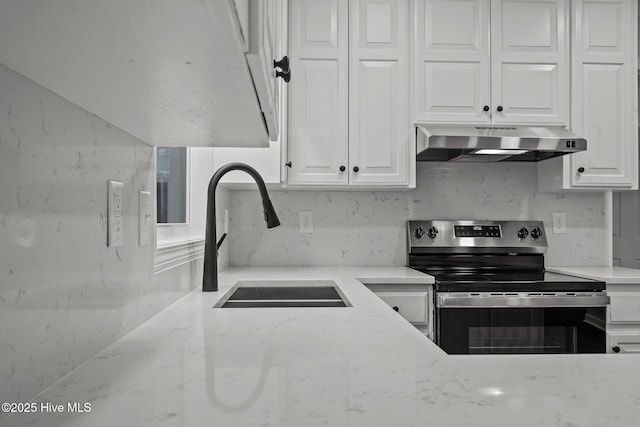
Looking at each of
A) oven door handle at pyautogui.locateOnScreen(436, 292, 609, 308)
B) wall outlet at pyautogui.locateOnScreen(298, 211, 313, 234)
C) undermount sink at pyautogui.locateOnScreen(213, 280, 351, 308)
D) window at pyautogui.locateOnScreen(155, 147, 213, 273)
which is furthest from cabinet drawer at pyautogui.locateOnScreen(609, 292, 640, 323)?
window at pyautogui.locateOnScreen(155, 147, 213, 273)

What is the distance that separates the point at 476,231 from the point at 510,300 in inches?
25.6

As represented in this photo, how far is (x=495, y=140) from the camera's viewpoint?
7.60ft

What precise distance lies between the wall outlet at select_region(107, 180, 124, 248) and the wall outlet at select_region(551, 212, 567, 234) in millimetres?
2621

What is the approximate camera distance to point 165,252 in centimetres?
132

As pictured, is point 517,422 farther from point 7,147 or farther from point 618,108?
point 618,108

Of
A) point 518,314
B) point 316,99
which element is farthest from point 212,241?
point 518,314

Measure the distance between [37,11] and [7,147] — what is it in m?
0.19

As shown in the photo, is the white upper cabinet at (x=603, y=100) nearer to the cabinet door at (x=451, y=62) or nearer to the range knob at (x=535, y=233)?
the range knob at (x=535, y=233)

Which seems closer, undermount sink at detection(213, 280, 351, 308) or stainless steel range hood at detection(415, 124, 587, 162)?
undermount sink at detection(213, 280, 351, 308)

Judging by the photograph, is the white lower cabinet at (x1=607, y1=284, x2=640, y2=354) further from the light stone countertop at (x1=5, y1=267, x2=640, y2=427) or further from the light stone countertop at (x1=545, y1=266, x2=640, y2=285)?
the light stone countertop at (x1=5, y1=267, x2=640, y2=427)

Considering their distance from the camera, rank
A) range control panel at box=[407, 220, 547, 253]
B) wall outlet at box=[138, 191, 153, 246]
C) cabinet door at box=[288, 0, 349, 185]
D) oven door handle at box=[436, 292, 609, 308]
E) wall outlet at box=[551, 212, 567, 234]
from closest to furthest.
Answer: wall outlet at box=[138, 191, 153, 246] → oven door handle at box=[436, 292, 609, 308] → cabinet door at box=[288, 0, 349, 185] → range control panel at box=[407, 220, 547, 253] → wall outlet at box=[551, 212, 567, 234]

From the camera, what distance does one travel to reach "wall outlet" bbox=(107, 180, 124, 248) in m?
0.88

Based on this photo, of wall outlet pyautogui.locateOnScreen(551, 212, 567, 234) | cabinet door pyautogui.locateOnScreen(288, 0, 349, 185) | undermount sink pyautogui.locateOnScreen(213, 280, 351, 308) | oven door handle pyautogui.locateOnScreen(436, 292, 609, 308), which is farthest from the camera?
wall outlet pyautogui.locateOnScreen(551, 212, 567, 234)

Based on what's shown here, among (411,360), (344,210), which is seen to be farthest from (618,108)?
(411,360)
